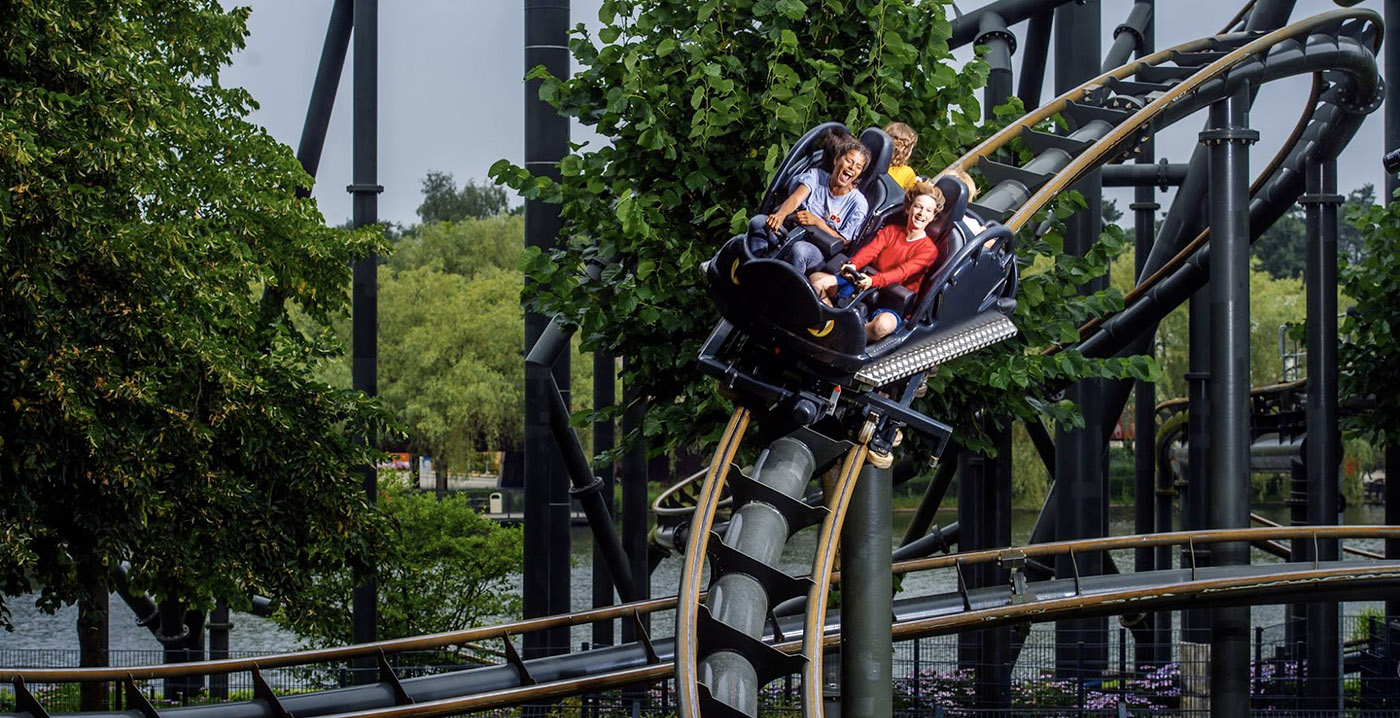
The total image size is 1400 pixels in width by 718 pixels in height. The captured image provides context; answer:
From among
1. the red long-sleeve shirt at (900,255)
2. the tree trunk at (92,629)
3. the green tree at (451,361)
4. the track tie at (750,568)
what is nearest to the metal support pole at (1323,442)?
the red long-sleeve shirt at (900,255)

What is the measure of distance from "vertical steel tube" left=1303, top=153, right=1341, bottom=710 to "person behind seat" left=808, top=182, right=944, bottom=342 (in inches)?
327

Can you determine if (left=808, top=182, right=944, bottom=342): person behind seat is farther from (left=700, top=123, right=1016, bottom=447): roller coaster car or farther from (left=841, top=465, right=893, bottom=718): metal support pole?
(left=841, top=465, right=893, bottom=718): metal support pole

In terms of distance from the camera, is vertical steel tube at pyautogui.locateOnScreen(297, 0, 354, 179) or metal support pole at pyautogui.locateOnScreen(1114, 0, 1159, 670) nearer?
vertical steel tube at pyautogui.locateOnScreen(297, 0, 354, 179)

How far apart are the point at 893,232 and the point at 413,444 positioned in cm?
3289

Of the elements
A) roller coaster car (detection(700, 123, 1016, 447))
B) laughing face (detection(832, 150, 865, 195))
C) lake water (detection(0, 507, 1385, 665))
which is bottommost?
lake water (detection(0, 507, 1385, 665))

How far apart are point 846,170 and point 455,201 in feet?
211

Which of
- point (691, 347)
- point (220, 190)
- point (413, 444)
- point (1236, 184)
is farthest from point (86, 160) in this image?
point (413, 444)

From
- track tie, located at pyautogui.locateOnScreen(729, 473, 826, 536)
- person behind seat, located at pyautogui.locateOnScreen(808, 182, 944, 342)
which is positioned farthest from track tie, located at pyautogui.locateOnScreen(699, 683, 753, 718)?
person behind seat, located at pyautogui.locateOnScreen(808, 182, 944, 342)

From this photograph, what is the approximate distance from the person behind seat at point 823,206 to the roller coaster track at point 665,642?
3.64 m

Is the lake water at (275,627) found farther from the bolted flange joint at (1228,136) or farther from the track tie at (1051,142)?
the track tie at (1051,142)

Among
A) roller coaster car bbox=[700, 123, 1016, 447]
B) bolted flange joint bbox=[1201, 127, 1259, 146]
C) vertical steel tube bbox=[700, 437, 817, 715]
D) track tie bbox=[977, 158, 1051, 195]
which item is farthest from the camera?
bolted flange joint bbox=[1201, 127, 1259, 146]

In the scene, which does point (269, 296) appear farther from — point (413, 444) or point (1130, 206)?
point (413, 444)

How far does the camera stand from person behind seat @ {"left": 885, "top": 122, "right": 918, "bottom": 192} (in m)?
6.74

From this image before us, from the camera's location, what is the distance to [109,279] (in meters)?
10.0
